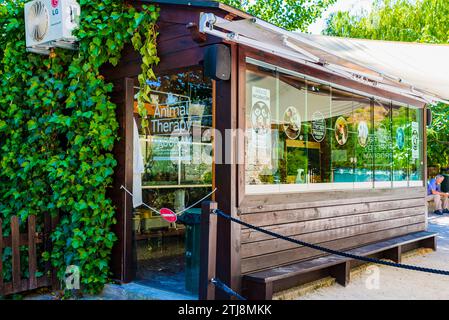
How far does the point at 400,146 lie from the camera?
7543 millimetres

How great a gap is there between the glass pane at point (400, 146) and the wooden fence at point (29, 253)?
203 inches

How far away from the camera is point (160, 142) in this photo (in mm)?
6398

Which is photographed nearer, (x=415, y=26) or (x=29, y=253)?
(x=29, y=253)

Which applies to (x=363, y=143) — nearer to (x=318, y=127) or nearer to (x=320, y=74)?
(x=318, y=127)

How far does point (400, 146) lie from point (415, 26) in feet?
34.2

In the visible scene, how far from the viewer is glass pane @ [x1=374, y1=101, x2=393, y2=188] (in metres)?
6.80

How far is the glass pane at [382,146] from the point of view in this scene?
268 inches

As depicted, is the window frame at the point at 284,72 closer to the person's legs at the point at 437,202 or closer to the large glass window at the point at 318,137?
the large glass window at the point at 318,137

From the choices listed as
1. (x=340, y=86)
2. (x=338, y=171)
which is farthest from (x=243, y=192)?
(x=340, y=86)

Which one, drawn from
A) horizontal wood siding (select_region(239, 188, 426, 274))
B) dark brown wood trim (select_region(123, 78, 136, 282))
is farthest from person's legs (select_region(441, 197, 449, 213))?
dark brown wood trim (select_region(123, 78, 136, 282))

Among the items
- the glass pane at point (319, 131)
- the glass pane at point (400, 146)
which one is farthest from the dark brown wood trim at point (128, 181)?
the glass pane at point (400, 146)

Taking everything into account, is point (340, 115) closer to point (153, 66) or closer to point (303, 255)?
point (303, 255)

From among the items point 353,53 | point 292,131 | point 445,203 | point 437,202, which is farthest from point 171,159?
point 445,203
